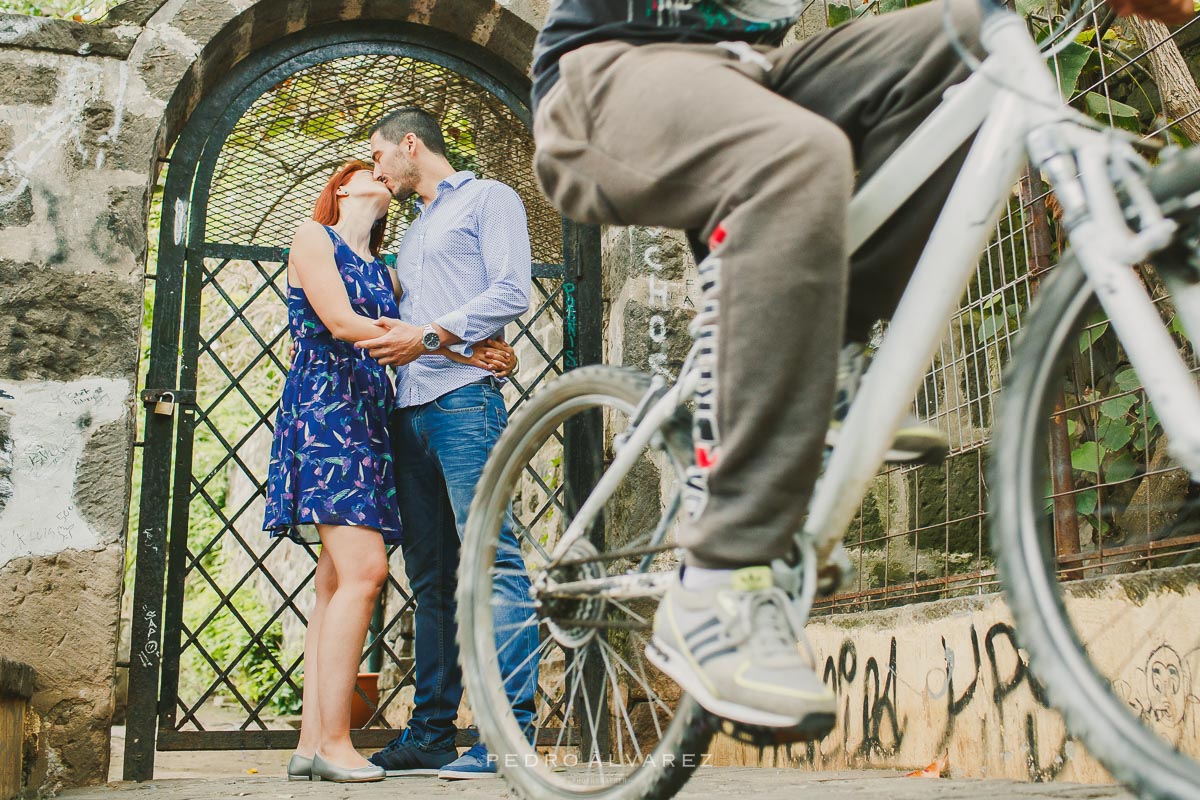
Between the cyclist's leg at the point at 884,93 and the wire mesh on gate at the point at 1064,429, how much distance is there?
678 mm

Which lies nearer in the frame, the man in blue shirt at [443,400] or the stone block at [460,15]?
the man in blue shirt at [443,400]

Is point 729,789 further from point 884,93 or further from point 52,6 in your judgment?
point 52,6

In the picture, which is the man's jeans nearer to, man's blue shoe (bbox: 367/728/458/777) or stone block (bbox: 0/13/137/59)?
man's blue shoe (bbox: 367/728/458/777)

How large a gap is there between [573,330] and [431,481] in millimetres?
976

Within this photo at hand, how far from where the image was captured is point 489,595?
6.66 feet

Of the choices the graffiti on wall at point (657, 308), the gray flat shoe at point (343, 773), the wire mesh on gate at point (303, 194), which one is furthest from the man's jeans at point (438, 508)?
the graffiti on wall at point (657, 308)

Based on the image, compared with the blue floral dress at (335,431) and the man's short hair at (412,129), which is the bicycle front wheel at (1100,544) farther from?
the man's short hair at (412,129)

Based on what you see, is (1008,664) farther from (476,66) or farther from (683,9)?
(476,66)

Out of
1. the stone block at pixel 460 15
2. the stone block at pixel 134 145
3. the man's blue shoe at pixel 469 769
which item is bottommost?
the man's blue shoe at pixel 469 769

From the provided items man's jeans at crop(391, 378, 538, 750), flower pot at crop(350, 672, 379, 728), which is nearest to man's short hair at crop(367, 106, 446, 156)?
man's jeans at crop(391, 378, 538, 750)

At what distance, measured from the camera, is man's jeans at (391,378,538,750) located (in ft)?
10.3

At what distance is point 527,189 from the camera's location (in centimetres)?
468

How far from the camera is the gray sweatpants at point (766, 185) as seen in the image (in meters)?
1.29

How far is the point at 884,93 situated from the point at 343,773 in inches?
90.7
